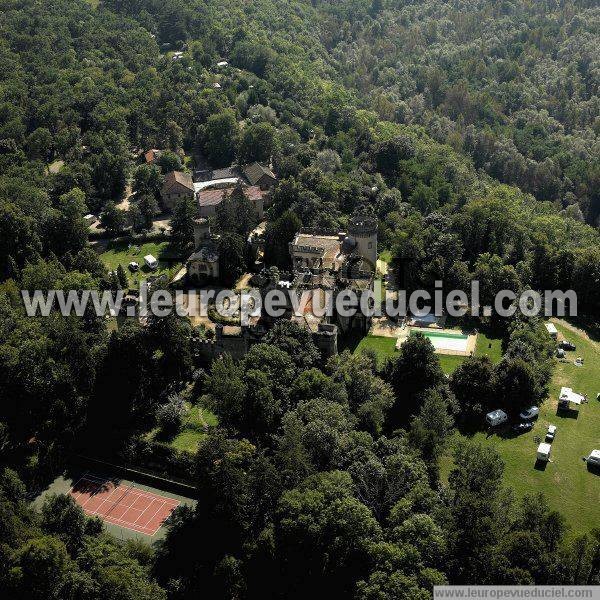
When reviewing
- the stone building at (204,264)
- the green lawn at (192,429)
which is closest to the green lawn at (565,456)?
the green lawn at (192,429)

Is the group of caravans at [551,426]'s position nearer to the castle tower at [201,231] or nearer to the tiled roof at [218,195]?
the castle tower at [201,231]

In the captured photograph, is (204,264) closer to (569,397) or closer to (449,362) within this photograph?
(449,362)

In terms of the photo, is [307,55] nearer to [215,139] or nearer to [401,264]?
[215,139]

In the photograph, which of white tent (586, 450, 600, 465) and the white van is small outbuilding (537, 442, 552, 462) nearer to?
white tent (586, 450, 600, 465)

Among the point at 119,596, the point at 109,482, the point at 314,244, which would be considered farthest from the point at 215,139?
the point at 119,596

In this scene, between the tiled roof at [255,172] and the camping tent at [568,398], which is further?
the tiled roof at [255,172]

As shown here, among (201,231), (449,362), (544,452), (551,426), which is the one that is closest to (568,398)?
(551,426)
